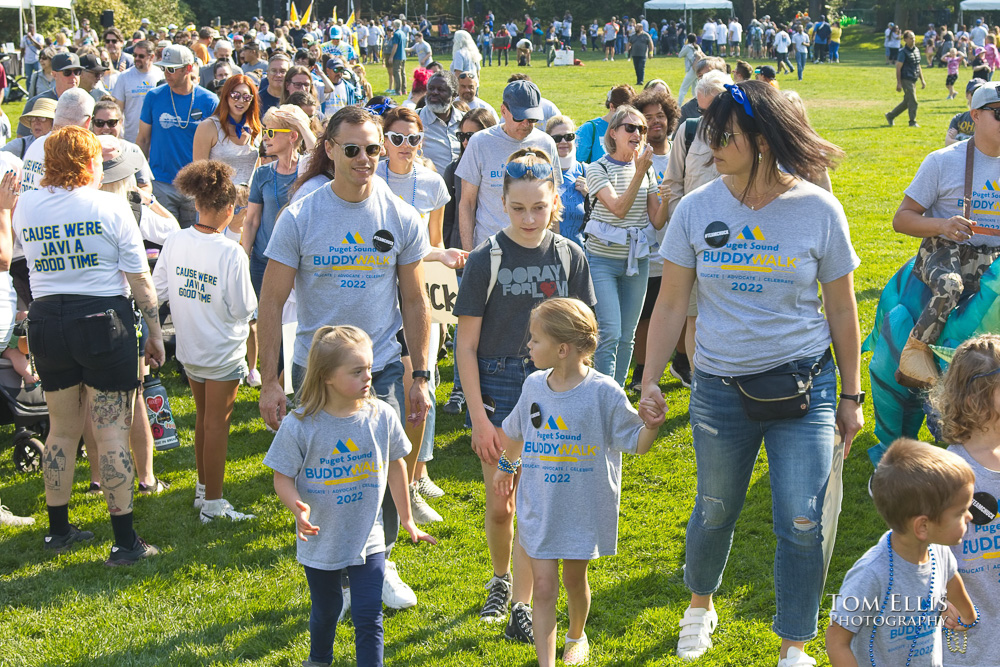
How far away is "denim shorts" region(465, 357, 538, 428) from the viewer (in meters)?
4.98

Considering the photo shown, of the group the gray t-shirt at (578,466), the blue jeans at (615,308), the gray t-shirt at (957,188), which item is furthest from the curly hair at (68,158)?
the gray t-shirt at (957,188)

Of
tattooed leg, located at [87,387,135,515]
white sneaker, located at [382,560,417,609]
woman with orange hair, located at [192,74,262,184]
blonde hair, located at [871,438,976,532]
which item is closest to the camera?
blonde hair, located at [871,438,976,532]

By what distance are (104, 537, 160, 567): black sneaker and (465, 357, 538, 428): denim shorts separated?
2375mm

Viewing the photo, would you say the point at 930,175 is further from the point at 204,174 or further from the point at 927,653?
the point at 204,174

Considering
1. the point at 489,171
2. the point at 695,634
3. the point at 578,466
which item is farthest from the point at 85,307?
the point at 695,634

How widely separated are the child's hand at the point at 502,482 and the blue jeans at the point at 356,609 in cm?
58

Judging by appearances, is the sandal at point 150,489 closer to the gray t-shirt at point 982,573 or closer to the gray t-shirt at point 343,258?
the gray t-shirt at point 343,258

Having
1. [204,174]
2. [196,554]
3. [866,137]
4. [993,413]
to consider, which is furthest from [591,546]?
[866,137]

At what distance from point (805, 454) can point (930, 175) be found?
2252 millimetres

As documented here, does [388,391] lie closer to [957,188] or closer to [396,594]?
[396,594]

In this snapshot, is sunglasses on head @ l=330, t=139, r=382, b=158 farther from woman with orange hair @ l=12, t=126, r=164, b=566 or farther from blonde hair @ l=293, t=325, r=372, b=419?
woman with orange hair @ l=12, t=126, r=164, b=566

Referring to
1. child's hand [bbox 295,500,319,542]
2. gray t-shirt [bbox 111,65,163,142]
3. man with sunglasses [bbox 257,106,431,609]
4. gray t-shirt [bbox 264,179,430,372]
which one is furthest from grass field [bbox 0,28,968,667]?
gray t-shirt [bbox 111,65,163,142]

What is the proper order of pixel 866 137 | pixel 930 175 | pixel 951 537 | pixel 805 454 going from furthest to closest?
pixel 866 137 < pixel 930 175 < pixel 805 454 < pixel 951 537

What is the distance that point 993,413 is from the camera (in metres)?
3.76
